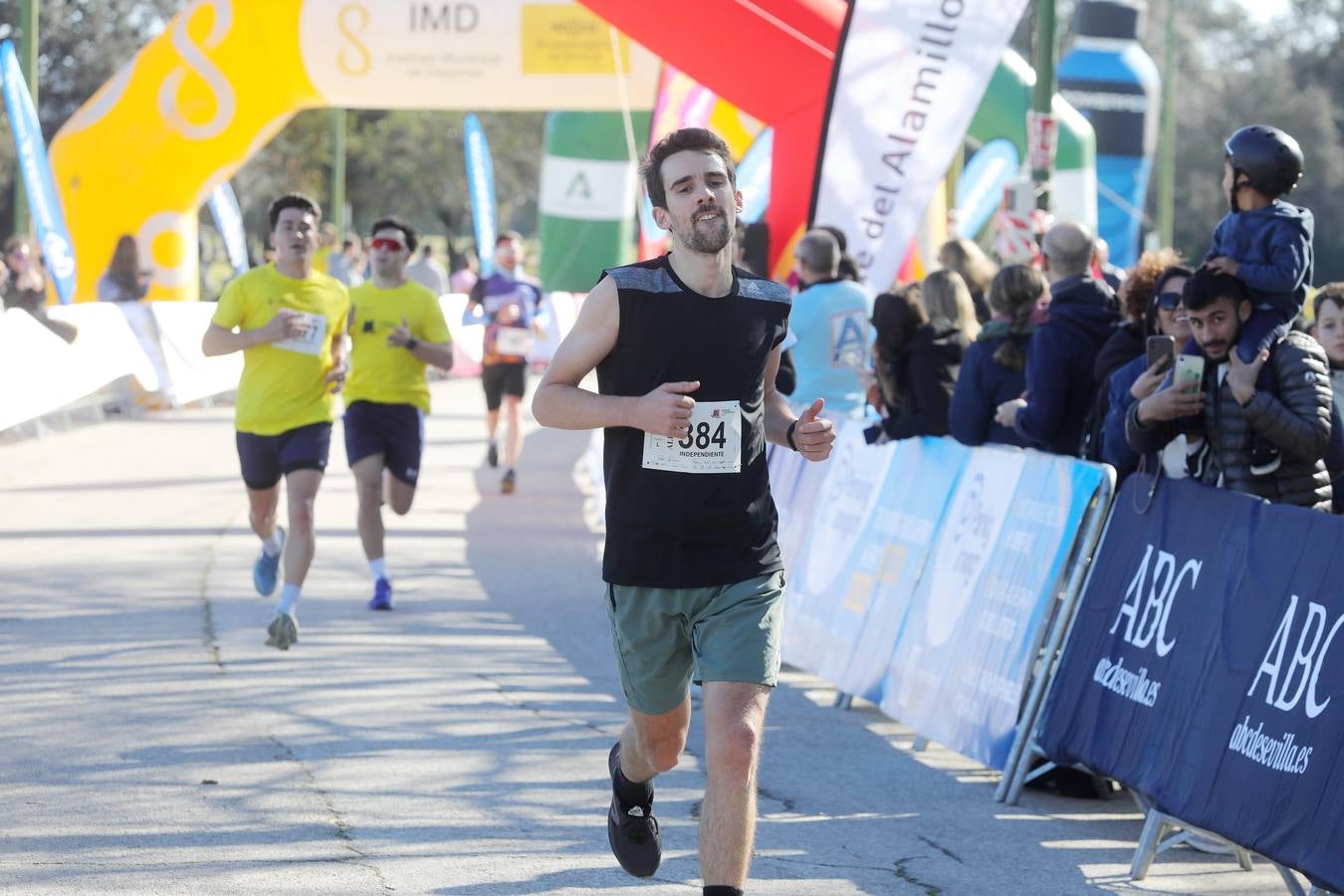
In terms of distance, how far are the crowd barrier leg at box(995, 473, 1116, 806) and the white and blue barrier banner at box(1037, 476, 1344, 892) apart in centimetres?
6

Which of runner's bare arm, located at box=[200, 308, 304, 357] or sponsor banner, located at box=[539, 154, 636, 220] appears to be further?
sponsor banner, located at box=[539, 154, 636, 220]

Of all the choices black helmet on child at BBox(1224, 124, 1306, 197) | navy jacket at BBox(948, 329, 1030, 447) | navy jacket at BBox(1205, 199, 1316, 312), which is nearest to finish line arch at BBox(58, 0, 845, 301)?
navy jacket at BBox(948, 329, 1030, 447)

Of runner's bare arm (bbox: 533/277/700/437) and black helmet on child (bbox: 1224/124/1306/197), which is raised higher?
black helmet on child (bbox: 1224/124/1306/197)

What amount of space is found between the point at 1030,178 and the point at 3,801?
10.3 meters

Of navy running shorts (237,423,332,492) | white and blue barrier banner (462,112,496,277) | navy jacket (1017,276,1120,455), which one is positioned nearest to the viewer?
navy jacket (1017,276,1120,455)

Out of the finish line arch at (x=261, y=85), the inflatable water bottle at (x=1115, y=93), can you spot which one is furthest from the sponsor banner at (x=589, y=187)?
the inflatable water bottle at (x=1115, y=93)

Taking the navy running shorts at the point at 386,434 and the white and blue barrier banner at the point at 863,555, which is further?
the navy running shorts at the point at 386,434

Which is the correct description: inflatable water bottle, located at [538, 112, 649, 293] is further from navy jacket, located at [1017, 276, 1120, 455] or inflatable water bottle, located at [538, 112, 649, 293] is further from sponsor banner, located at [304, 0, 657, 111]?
navy jacket, located at [1017, 276, 1120, 455]

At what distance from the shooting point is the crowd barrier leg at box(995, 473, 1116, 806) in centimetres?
681

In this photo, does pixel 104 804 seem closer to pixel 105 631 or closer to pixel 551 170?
pixel 105 631

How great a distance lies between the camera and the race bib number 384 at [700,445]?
194 inches

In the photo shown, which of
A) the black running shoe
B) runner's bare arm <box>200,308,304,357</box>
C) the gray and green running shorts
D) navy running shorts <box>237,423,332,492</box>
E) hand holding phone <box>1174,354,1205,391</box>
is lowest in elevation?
the black running shoe

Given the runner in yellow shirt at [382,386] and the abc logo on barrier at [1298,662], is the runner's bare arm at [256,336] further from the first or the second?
the abc logo on barrier at [1298,662]

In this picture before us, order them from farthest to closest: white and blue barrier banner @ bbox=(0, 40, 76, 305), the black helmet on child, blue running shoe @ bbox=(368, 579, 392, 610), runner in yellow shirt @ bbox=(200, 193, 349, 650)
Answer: white and blue barrier banner @ bbox=(0, 40, 76, 305)
blue running shoe @ bbox=(368, 579, 392, 610)
runner in yellow shirt @ bbox=(200, 193, 349, 650)
the black helmet on child
